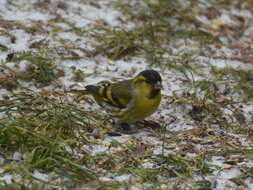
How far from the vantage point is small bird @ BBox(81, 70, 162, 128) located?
5211 millimetres

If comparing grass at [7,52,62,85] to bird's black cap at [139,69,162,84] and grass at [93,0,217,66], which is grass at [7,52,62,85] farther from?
bird's black cap at [139,69,162,84]

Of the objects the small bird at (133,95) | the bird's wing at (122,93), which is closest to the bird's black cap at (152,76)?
the small bird at (133,95)

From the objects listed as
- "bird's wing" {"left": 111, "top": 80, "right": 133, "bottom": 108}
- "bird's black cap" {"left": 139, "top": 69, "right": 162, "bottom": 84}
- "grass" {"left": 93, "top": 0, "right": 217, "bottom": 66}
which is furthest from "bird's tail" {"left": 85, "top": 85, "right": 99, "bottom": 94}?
"grass" {"left": 93, "top": 0, "right": 217, "bottom": 66}

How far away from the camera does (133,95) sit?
5.30 metres

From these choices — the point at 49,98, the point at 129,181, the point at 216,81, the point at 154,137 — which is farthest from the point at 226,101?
the point at 129,181

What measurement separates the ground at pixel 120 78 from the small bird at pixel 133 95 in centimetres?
13

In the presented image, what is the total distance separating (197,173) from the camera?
4438mm

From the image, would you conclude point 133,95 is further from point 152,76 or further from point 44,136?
point 44,136

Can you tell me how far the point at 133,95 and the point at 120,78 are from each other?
2.83 feet

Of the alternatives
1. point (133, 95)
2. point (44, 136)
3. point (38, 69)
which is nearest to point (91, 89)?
point (133, 95)

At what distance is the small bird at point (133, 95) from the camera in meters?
5.21

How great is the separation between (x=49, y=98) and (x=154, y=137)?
91cm

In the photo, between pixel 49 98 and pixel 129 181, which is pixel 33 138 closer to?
pixel 129 181

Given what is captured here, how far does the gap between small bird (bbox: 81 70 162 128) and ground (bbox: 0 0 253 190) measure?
131 mm
